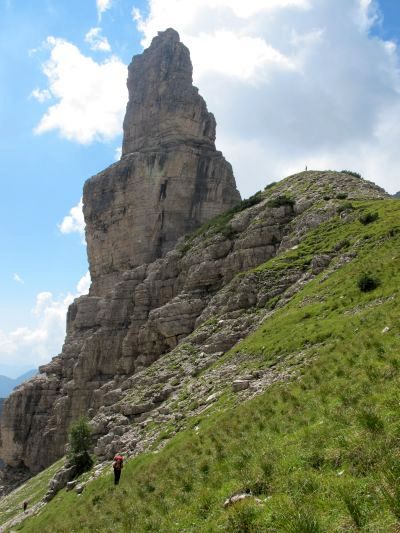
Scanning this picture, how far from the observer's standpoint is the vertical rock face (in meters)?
76.7

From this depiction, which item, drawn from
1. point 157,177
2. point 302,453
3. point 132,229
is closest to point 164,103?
point 157,177

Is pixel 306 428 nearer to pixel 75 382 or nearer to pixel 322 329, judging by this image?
pixel 322 329

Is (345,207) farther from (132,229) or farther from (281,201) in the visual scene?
(132,229)

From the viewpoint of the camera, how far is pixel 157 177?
9375 cm

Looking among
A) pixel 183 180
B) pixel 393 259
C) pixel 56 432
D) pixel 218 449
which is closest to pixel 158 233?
pixel 183 180

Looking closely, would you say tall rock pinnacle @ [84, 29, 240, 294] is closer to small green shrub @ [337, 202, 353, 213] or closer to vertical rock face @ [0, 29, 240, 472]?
vertical rock face @ [0, 29, 240, 472]

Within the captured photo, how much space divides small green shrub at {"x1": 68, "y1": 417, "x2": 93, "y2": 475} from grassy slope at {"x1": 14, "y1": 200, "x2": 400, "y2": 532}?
5281 millimetres

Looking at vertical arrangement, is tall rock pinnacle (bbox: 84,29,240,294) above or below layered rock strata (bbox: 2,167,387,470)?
above

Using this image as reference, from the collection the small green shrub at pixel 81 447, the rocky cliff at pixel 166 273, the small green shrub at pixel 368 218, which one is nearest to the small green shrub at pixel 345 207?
the rocky cliff at pixel 166 273

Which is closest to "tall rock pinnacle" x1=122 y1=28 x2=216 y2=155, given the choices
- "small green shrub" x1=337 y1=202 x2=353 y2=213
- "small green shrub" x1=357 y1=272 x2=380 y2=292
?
"small green shrub" x1=337 y1=202 x2=353 y2=213

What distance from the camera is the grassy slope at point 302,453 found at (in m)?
9.21

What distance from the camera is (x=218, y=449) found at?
17.2m

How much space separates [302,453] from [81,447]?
1241 inches

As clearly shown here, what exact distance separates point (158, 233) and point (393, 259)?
6273 cm
